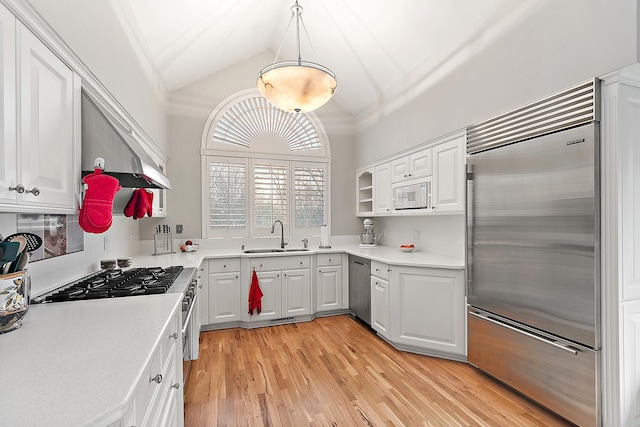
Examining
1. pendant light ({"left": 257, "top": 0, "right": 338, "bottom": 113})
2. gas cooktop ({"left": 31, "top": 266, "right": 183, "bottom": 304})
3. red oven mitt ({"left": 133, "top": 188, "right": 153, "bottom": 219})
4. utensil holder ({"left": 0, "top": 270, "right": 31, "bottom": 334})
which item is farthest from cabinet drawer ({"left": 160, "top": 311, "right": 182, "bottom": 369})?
pendant light ({"left": 257, "top": 0, "right": 338, "bottom": 113})

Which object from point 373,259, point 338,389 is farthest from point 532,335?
point 373,259

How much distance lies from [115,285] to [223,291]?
183 cm

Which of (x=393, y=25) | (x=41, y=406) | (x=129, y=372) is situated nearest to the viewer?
(x=41, y=406)

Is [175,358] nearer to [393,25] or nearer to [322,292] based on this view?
[322,292]

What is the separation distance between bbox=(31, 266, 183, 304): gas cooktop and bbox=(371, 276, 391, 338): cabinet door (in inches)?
78.9

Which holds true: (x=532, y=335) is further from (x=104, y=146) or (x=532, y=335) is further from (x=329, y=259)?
(x=104, y=146)

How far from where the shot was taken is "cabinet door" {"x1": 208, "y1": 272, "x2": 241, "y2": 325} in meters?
3.62

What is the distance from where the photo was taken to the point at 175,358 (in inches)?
64.2

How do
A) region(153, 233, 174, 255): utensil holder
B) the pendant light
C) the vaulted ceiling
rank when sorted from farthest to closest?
1. region(153, 233, 174, 255): utensil holder
2. the vaulted ceiling
3. the pendant light

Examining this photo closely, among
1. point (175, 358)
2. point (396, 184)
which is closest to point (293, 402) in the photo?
point (175, 358)

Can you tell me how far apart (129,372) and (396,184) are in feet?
11.1

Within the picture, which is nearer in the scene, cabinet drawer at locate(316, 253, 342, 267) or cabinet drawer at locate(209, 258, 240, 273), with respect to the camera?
cabinet drawer at locate(209, 258, 240, 273)

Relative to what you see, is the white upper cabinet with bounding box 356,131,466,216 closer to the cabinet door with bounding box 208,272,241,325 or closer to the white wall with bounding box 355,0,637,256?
the white wall with bounding box 355,0,637,256

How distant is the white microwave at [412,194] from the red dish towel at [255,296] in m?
1.88
